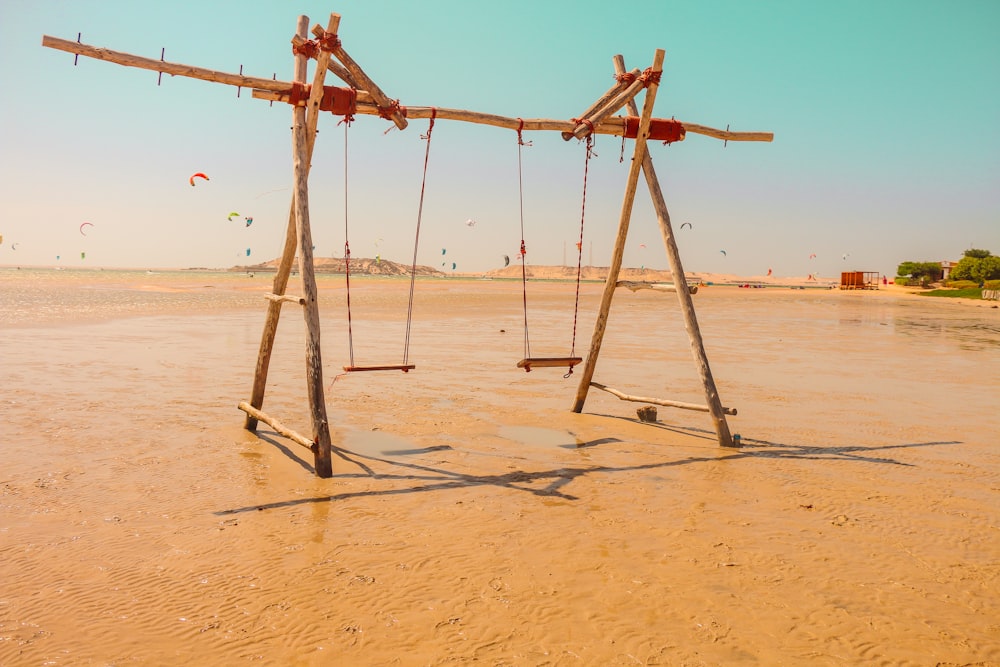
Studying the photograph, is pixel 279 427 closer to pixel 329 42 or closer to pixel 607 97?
pixel 329 42

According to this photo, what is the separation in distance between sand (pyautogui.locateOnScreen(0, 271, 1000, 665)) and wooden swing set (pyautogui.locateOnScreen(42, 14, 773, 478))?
51cm

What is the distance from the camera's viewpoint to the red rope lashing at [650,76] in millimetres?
8234

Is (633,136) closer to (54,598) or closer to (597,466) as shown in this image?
(597,466)

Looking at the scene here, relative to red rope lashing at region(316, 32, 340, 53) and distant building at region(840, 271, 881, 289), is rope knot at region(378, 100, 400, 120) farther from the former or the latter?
distant building at region(840, 271, 881, 289)

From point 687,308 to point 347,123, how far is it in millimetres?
4681

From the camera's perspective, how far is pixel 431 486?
591cm

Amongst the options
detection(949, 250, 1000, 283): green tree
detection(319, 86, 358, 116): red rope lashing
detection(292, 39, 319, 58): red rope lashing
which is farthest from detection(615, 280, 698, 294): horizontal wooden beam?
detection(949, 250, 1000, 283): green tree

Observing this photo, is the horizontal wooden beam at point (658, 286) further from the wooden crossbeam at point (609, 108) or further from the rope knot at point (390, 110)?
the rope knot at point (390, 110)

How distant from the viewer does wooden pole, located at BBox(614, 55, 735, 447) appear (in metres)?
7.62

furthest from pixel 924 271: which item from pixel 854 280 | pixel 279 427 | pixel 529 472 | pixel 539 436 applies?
pixel 279 427

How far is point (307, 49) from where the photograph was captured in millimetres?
7016

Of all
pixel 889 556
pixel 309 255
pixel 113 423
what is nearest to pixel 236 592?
pixel 309 255

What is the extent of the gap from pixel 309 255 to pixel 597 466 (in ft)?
12.0

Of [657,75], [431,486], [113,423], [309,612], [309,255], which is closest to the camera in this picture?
[309,612]
